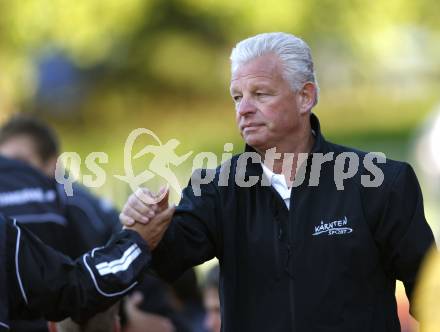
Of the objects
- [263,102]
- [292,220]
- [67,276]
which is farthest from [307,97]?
[67,276]

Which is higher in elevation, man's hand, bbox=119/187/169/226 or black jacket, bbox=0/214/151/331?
man's hand, bbox=119/187/169/226

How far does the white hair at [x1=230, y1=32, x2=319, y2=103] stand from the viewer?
439cm

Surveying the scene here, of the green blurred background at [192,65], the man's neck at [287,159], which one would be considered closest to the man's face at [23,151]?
the man's neck at [287,159]

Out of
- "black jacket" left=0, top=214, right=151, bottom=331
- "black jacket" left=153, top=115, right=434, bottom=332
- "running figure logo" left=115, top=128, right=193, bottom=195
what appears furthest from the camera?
"running figure logo" left=115, top=128, right=193, bottom=195

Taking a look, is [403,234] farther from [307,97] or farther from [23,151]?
[23,151]

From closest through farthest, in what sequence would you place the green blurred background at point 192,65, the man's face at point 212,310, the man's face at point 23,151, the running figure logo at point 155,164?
the running figure logo at point 155,164 → the man's face at point 212,310 → the man's face at point 23,151 → the green blurred background at point 192,65

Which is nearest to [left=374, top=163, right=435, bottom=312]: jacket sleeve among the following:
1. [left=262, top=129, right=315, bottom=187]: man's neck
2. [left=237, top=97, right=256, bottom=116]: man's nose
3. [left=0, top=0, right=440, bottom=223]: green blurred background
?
[left=262, top=129, right=315, bottom=187]: man's neck

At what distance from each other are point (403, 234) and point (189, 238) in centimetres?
84

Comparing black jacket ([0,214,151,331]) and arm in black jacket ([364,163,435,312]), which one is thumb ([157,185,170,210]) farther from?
arm in black jacket ([364,163,435,312])

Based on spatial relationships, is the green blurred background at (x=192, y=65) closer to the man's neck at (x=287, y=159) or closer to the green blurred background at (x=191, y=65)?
the green blurred background at (x=191, y=65)

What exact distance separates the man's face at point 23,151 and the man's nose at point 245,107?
2960 millimetres

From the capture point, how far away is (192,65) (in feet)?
90.5

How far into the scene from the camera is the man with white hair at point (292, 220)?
4203 mm

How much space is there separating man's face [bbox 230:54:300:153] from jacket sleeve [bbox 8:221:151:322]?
24.8 inches
